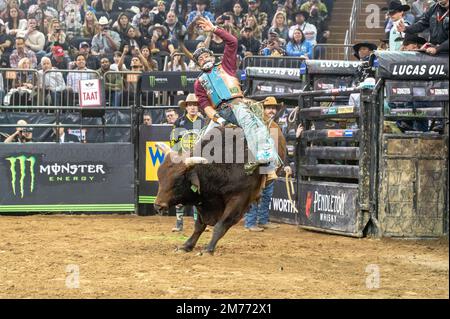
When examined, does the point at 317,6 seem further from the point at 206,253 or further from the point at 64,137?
the point at 206,253

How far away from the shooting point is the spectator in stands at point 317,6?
21.8m

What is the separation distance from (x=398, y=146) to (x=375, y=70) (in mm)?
1062

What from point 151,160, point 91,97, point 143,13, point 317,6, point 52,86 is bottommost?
point 151,160

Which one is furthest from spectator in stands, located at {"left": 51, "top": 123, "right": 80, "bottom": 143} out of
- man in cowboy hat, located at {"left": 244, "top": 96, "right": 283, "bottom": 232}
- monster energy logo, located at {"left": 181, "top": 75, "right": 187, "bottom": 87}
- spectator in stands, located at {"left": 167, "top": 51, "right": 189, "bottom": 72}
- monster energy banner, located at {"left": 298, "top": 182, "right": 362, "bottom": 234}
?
monster energy banner, located at {"left": 298, "top": 182, "right": 362, "bottom": 234}

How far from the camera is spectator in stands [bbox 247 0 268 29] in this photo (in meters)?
21.5

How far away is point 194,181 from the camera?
9938 millimetres

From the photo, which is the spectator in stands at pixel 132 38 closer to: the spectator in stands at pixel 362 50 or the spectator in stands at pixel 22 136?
the spectator in stands at pixel 22 136

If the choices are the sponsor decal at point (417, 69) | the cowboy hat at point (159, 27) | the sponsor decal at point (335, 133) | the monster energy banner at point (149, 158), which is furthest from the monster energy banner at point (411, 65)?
the cowboy hat at point (159, 27)

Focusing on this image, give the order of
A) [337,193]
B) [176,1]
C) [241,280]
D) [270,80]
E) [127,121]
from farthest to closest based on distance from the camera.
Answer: [176,1], [127,121], [270,80], [337,193], [241,280]

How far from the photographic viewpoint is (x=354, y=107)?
39.3 ft

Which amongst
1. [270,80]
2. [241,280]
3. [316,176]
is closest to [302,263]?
[241,280]

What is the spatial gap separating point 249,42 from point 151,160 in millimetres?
6172

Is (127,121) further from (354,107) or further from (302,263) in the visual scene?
(302,263)

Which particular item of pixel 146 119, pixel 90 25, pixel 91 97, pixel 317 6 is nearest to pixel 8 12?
pixel 90 25
